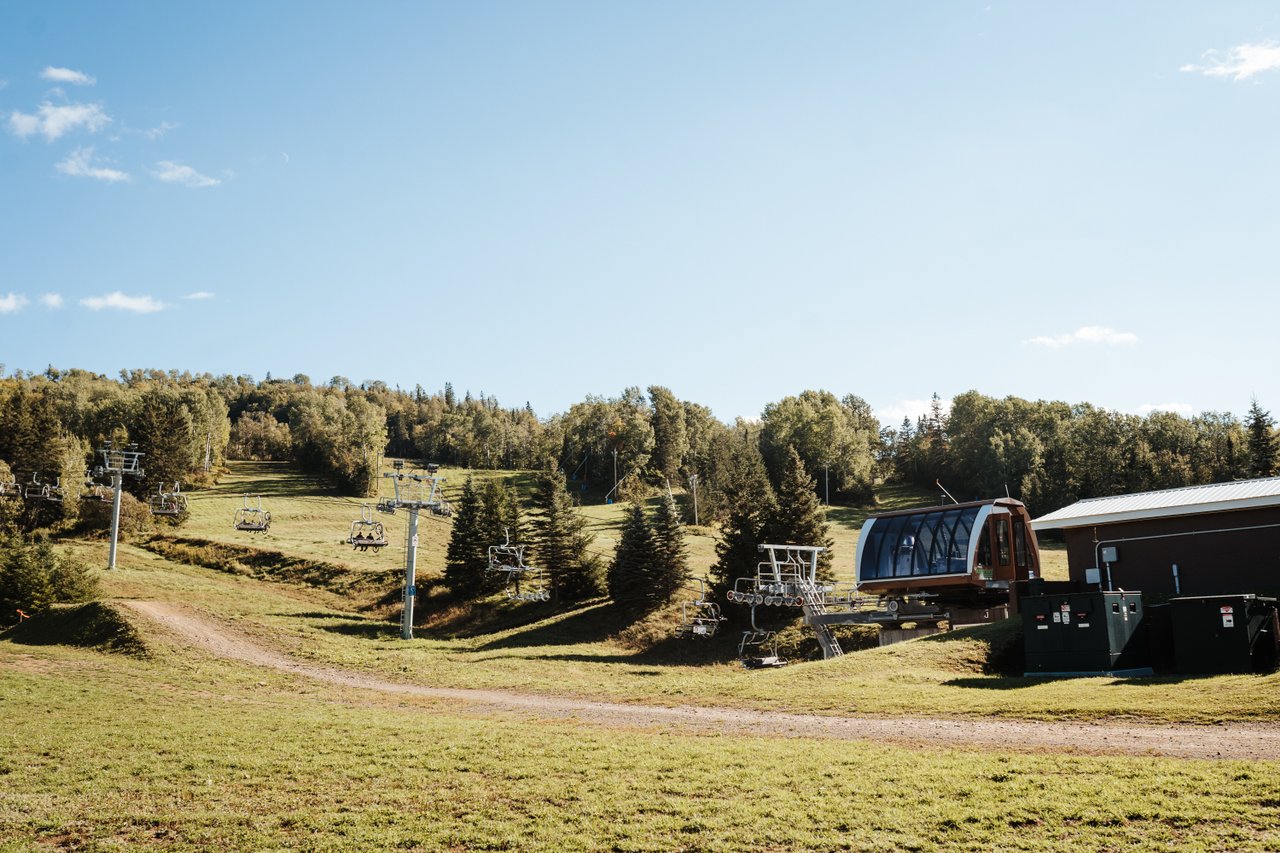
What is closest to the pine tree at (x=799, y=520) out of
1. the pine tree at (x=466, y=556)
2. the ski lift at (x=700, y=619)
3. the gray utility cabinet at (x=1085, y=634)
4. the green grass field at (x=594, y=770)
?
the ski lift at (x=700, y=619)

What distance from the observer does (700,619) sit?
3847 centimetres

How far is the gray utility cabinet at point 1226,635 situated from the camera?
19797 mm

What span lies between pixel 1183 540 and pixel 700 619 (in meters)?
18.6

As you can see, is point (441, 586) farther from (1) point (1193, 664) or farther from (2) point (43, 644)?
(1) point (1193, 664)

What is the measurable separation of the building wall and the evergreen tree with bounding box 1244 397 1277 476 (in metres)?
45.2

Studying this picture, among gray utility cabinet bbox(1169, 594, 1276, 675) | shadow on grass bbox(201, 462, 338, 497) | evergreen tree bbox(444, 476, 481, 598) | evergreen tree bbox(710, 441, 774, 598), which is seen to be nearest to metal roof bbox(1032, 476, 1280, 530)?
gray utility cabinet bbox(1169, 594, 1276, 675)

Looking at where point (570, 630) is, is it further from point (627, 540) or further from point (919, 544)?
point (919, 544)

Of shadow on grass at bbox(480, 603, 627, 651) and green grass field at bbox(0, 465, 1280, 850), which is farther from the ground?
green grass field at bbox(0, 465, 1280, 850)

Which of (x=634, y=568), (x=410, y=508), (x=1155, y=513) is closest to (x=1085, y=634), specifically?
(x=1155, y=513)

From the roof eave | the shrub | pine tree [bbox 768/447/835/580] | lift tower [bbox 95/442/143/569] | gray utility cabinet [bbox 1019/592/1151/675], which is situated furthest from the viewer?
lift tower [bbox 95/442/143/569]

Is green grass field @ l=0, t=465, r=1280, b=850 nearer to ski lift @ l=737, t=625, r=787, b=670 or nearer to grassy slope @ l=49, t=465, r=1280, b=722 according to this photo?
grassy slope @ l=49, t=465, r=1280, b=722

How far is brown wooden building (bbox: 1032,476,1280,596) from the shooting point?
28.1m

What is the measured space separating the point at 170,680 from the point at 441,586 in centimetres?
2797

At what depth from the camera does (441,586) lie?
5534cm
